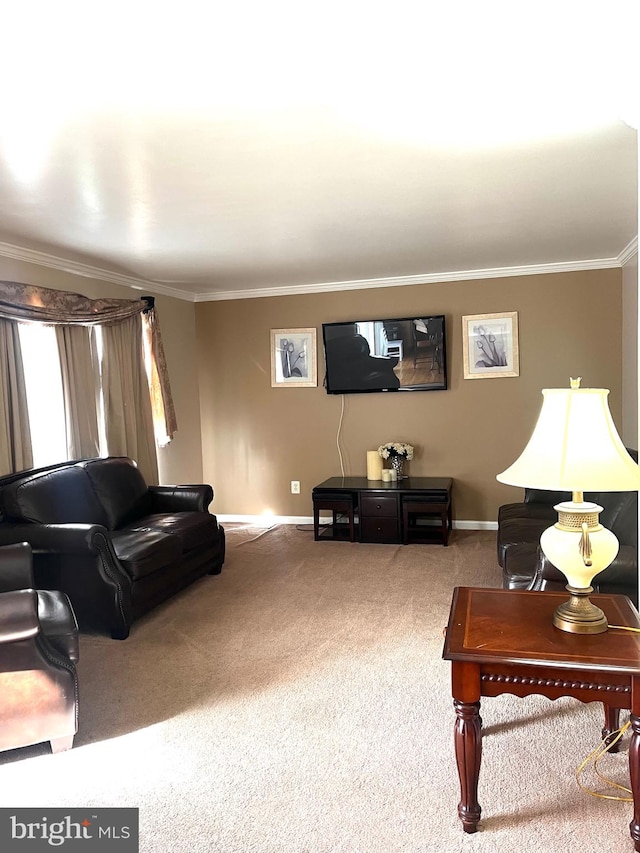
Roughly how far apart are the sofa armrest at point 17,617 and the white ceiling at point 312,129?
1.79 m

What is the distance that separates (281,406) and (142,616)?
300 centimetres

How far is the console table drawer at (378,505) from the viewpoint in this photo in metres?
5.57

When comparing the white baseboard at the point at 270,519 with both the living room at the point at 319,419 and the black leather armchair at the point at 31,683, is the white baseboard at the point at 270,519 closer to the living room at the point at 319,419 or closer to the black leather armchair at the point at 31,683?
the living room at the point at 319,419

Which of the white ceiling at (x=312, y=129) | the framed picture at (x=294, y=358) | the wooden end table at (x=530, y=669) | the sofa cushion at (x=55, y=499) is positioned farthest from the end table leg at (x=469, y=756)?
the framed picture at (x=294, y=358)

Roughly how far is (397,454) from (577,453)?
13.2 ft

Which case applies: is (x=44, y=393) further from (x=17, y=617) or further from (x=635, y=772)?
(x=635, y=772)

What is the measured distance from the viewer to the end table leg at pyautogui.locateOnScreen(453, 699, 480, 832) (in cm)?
198

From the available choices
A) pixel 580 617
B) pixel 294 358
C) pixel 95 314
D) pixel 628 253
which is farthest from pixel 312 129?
pixel 294 358

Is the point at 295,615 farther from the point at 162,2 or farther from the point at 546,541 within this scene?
the point at 162,2

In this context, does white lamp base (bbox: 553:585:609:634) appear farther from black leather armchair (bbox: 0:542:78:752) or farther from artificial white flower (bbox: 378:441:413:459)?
artificial white flower (bbox: 378:441:413:459)

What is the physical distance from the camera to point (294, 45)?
1.85m

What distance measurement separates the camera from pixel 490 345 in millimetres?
5848

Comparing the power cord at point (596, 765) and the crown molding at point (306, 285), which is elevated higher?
the crown molding at point (306, 285)

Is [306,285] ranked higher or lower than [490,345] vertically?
higher
